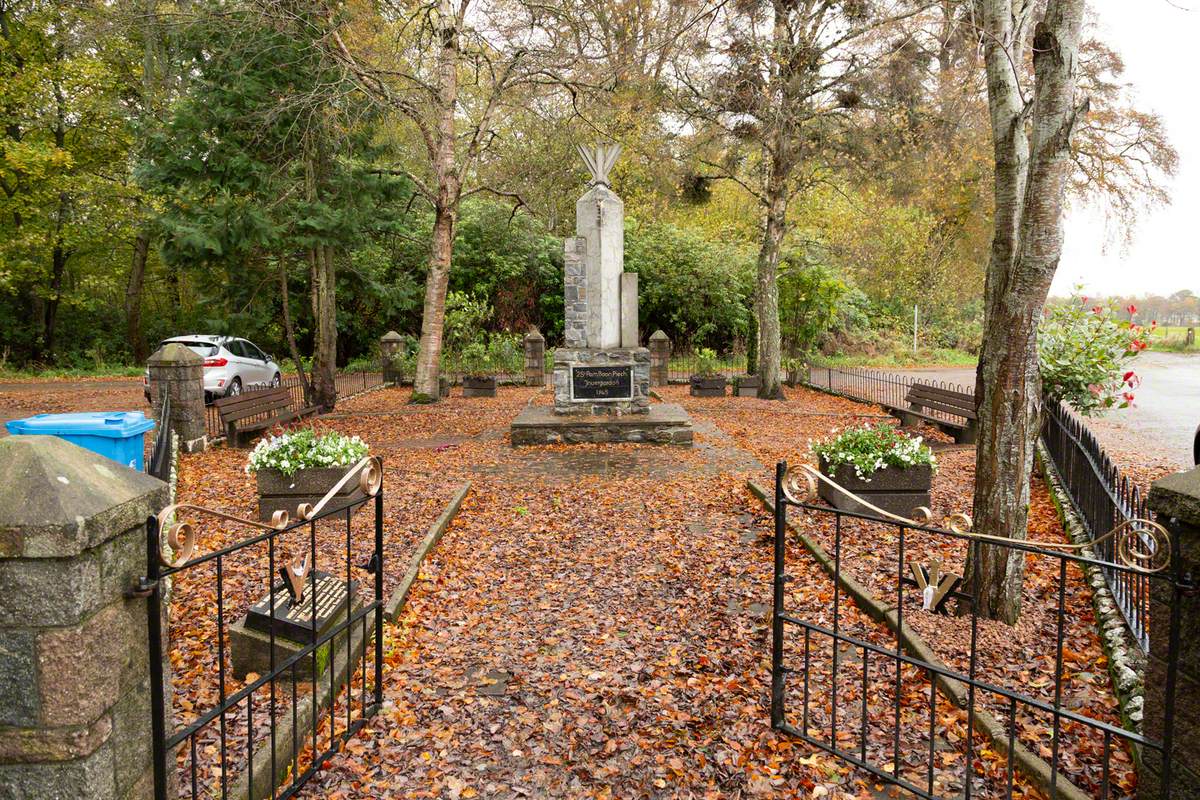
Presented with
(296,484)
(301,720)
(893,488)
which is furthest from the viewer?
(893,488)

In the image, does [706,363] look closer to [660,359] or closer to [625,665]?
[660,359]

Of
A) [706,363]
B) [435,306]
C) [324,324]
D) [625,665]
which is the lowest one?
[625,665]

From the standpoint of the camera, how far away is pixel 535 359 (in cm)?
2225

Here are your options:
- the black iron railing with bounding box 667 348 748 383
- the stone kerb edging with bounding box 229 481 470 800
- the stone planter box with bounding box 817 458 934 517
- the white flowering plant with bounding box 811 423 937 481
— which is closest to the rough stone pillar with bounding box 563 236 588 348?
the white flowering plant with bounding box 811 423 937 481

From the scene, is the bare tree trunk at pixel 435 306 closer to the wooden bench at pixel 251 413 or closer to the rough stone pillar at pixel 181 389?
the wooden bench at pixel 251 413

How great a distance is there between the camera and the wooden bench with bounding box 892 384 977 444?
1147cm

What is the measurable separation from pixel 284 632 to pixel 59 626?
2.04 metres

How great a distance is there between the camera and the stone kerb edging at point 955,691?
3209mm

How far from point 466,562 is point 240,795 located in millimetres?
3416

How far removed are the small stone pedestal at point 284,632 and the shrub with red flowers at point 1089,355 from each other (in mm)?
9274

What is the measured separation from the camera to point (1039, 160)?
4.55 metres

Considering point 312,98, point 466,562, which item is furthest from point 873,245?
point 466,562

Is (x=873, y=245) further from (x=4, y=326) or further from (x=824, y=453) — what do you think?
(x=4, y=326)

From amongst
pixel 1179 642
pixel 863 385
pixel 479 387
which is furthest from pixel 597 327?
pixel 1179 642
